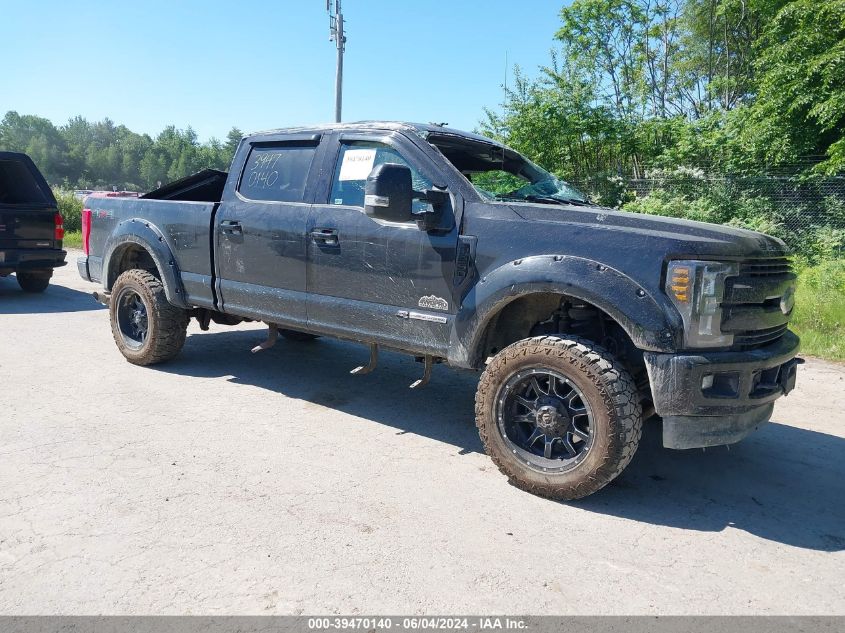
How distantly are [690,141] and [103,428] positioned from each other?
50.4ft

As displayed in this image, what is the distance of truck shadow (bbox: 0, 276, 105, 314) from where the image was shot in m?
8.90

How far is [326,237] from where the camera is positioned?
445cm

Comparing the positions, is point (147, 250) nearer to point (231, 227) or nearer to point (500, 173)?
point (231, 227)

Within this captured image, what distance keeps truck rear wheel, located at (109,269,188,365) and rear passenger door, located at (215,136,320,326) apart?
2.58 ft

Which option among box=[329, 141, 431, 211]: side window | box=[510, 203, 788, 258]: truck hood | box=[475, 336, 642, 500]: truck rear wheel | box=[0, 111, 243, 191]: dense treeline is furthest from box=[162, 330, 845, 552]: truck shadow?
box=[0, 111, 243, 191]: dense treeline

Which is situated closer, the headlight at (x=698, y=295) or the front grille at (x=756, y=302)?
the headlight at (x=698, y=295)

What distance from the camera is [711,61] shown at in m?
27.0

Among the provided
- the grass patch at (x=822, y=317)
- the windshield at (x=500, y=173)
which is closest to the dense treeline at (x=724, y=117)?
the grass patch at (x=822, y=317)

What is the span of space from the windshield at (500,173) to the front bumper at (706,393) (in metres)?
1.54

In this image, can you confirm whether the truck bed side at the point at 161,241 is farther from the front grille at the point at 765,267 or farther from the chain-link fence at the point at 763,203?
the chain-link fence at the point at 763,203

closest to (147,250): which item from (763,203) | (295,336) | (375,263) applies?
(295,336)

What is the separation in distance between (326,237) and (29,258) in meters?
7.24

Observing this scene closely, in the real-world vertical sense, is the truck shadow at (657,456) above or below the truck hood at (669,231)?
below

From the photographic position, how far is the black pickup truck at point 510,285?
Answer: 3.24 meters
